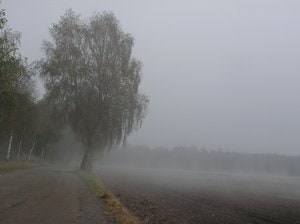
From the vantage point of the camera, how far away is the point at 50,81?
5206 centimetres

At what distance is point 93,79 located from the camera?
5266cm

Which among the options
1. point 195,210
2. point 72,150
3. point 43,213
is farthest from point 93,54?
point 72,150

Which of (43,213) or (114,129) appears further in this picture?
(114,129)

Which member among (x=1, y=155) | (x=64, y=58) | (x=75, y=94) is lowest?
(x=1, y=155)

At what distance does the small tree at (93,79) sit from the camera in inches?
2042

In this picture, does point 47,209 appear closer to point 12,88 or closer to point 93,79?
point 12,88

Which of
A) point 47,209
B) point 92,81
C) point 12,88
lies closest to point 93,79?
point 92,81

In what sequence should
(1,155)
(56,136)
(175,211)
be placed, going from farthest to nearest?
(56,136) → (1,155) → (175,211)

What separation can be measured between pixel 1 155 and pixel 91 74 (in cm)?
3327

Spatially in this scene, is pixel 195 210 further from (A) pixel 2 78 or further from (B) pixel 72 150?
(B) pixel 72 150

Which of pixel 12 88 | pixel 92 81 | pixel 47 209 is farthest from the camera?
pixel 92 81

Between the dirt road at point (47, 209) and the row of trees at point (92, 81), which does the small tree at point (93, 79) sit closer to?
the row of trees at point (92, 81)

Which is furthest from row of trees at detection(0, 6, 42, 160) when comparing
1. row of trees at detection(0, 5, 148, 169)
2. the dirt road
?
the dirt road

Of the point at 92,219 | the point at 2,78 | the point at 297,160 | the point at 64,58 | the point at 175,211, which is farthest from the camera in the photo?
the point at 297,160
